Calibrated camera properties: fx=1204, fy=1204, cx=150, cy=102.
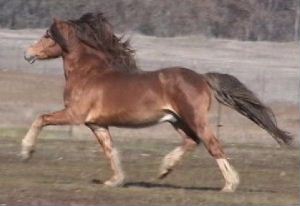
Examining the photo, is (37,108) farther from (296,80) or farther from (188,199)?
(188,199)

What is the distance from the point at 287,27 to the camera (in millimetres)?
73625

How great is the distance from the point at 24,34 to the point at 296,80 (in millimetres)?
16562

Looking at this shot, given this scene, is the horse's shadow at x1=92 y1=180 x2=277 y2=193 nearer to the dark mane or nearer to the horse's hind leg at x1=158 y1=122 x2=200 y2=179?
the horse's hind leg at x1=158 y1=122 x2=200 y2=179

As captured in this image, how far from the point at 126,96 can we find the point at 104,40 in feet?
4.64

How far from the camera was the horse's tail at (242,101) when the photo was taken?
17172 millimetres

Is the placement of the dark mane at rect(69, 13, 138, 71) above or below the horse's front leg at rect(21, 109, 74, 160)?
above

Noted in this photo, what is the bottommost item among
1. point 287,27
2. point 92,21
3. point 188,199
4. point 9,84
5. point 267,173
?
point 287,27

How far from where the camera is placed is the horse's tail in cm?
1717

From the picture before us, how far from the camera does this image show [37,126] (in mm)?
16938

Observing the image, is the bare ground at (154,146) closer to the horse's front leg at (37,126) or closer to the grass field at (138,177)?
the grass field at (138,177)

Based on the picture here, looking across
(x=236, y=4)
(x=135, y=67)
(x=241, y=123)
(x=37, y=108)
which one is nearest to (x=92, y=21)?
(x=135, y=67)

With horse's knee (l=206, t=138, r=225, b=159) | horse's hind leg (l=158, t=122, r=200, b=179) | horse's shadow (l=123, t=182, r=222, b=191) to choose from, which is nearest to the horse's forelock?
horse's hind leg (l=158, t=122, r=200, b=179)

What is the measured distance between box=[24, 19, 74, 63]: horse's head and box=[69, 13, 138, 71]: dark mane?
20 centimetres

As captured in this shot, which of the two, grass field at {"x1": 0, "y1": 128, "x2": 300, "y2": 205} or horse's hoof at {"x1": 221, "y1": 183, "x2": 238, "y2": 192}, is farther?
horse's hoof at {"x1": 221, "y1": 183, "x2": 238, "y2": 192}
